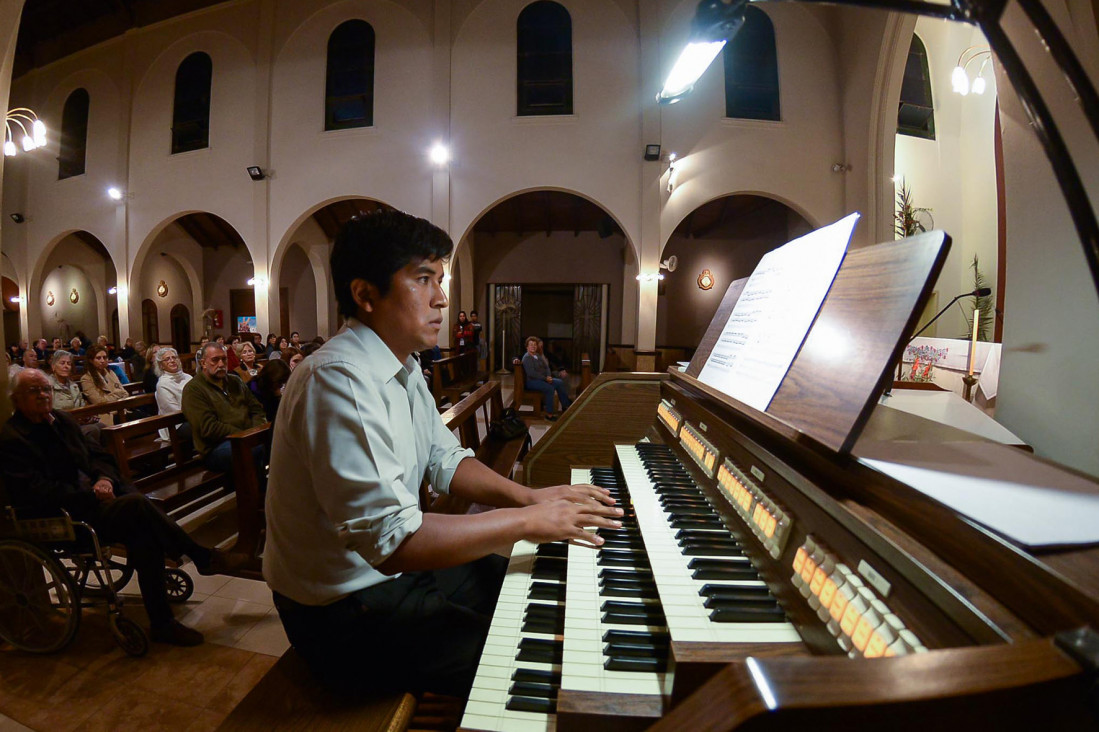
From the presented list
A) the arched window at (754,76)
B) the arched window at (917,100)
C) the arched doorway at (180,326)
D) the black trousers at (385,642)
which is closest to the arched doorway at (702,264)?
the arched window at (754,76)

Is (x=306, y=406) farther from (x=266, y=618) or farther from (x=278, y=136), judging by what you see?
(x=278, y=136)

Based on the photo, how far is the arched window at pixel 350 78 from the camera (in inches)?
342

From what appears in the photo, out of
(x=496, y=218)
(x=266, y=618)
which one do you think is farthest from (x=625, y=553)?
(x=496, y=218)

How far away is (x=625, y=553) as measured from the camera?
1.28m

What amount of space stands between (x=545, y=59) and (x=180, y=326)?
14073 millimetres

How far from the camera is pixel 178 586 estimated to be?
2.57 metres

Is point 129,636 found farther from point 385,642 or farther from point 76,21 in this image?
point 76,21

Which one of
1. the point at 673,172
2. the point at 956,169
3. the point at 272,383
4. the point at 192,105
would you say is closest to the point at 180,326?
the point at 192,105

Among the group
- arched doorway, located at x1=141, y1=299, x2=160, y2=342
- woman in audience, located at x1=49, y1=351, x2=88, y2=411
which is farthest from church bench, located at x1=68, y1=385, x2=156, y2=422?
arched doorway, located at x1=141, y1=299, x2=160, y2=342

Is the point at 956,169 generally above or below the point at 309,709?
above

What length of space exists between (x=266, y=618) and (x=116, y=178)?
39.1ft

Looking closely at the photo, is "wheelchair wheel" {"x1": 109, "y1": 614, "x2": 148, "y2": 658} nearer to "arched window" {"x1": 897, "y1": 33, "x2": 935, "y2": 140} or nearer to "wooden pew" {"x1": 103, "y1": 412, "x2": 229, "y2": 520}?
"wooden pew" {"x1": 103, "y1": 412, "x2": 229, "y2": 520}

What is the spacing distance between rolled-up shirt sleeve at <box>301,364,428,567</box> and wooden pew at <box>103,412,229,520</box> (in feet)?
9.20

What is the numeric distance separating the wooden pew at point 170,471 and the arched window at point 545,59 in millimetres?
7217
